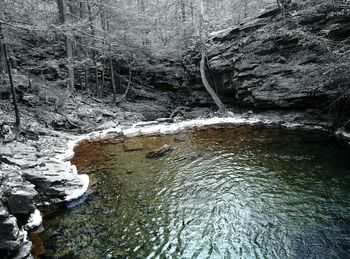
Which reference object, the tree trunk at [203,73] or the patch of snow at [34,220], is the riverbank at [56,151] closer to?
the patch of snow at [34,220]

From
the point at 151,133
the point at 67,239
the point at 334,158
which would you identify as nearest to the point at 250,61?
the point at 151,133

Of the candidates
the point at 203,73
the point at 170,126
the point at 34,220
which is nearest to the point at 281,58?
the point at 203,73

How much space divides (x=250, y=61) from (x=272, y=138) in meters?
7.75

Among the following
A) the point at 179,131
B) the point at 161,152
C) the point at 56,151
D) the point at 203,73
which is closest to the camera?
the point at 161,152

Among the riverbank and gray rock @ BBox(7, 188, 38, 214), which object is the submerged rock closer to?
the riverbank

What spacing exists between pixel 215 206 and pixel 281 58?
44.0 feet

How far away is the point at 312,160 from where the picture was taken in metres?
10.7

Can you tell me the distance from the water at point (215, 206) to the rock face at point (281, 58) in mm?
3733

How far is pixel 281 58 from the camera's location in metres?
18.0

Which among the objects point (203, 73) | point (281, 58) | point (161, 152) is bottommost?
point (161, 152)

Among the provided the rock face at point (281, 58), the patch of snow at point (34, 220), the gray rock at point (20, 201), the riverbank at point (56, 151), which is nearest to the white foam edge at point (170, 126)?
the riverbank at point (56, 151)

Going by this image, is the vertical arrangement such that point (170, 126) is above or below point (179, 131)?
above

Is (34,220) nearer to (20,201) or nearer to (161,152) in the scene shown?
(20,201)

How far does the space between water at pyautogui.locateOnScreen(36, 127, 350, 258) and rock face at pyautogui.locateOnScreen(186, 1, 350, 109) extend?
3733 mm
